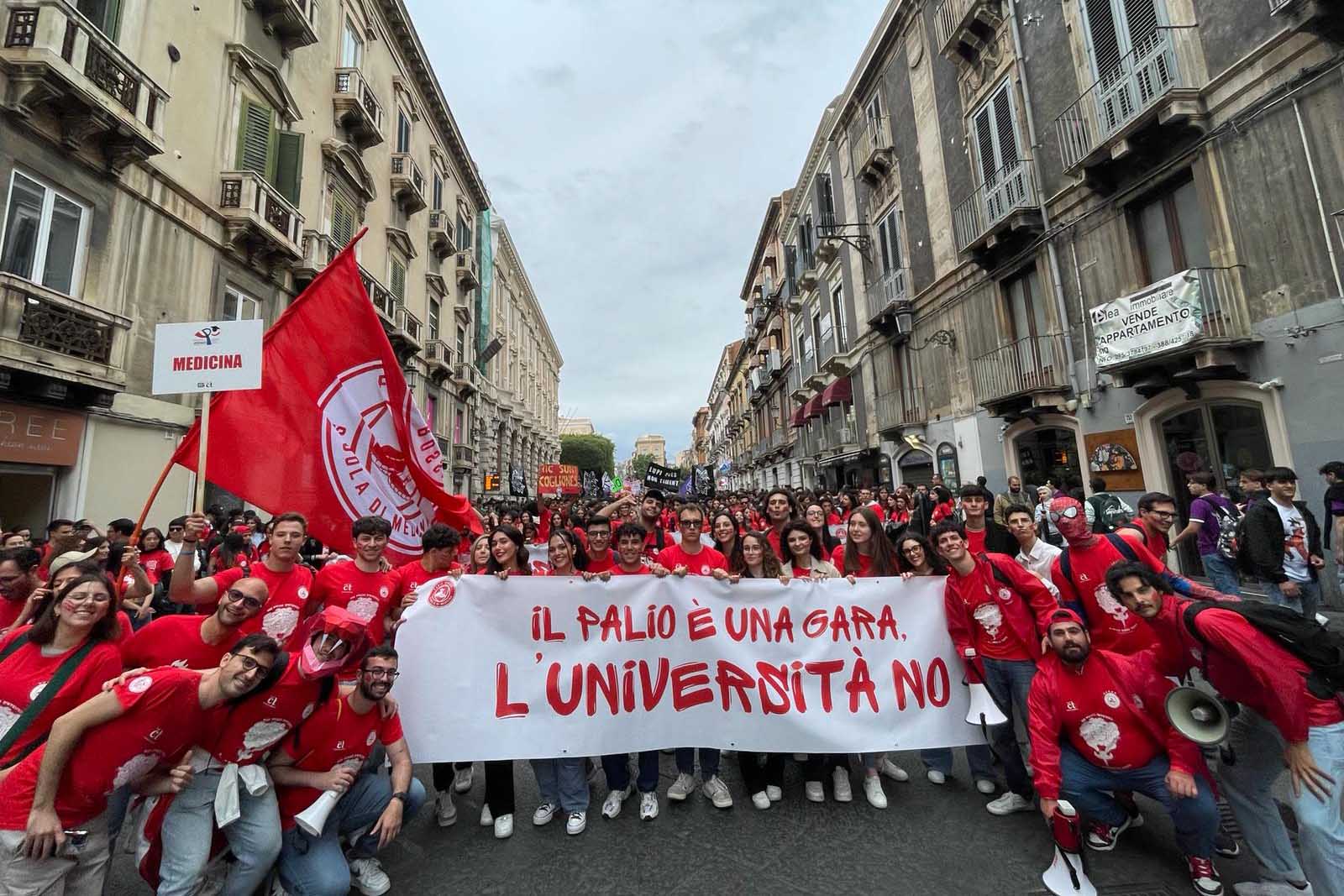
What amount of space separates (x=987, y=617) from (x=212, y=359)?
5457 millimetres

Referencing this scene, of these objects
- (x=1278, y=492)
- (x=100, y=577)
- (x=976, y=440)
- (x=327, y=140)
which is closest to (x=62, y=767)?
(x=100, y=577)

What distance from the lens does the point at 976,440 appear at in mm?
14172

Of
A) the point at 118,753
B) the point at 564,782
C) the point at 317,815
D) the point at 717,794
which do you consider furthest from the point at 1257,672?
the point at 118,753

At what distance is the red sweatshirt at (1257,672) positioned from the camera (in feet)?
7.69

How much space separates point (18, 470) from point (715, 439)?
73.4 metres

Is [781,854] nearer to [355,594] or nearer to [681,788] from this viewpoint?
[681,788]

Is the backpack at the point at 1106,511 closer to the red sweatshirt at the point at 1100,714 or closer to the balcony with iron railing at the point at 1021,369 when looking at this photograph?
the red sweatshirt at the point at 1100,714

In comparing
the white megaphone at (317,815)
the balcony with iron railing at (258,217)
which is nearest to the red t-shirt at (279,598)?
the white megaphone at (317,815)

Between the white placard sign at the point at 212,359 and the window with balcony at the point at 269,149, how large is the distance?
10682 mm

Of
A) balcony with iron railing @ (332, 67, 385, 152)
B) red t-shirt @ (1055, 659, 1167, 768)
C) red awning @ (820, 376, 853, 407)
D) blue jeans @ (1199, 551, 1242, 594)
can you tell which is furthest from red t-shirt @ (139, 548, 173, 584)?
red awning @ (820, 376, 853, 407)

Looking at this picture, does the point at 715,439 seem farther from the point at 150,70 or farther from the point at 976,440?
the point at 150,70

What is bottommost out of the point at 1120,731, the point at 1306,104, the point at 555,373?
the point at 1120,731

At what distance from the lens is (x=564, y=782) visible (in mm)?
3488

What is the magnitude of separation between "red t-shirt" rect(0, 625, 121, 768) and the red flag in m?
1.58
